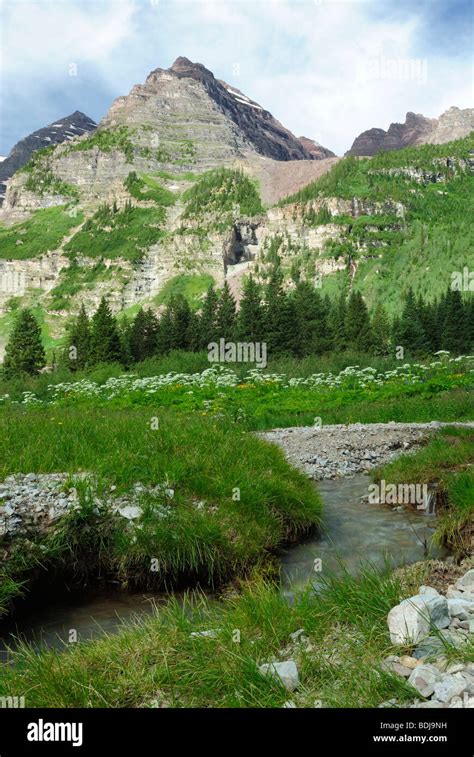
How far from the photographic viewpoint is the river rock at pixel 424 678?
281 centimetres

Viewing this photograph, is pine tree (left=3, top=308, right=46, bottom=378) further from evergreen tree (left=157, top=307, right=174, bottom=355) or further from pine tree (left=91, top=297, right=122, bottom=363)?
evergreen tree (left=157, top=307, right=174, bottom=355)

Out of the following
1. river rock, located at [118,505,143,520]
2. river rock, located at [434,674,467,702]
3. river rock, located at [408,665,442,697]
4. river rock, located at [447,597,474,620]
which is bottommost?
river rock, located at [118,505,143,520]

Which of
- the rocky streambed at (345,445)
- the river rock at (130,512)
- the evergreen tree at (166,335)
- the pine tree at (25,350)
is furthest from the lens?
the evergreen tree at (166,335)

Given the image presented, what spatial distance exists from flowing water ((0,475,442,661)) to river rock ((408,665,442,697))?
1.77 metres

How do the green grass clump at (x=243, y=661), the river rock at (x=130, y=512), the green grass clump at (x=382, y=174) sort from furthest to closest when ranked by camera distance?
1. the green grass clump at (x=382, y=174)
2. the river rock at (x=130, y=512)
3. the green grass clump at (x=243, y=661)

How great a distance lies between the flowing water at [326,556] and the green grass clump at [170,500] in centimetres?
40

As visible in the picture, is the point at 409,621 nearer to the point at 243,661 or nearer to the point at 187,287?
the point at 243,661

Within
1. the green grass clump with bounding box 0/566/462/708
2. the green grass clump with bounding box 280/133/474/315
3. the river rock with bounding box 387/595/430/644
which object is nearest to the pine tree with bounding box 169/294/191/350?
the green grass clump with bounding box 280/133/474/315

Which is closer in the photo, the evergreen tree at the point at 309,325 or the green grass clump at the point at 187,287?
the evergreen tree at the point at 309,325

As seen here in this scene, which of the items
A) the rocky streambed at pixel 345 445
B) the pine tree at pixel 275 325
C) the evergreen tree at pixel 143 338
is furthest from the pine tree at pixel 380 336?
the rocky streambed at pixel 345 445

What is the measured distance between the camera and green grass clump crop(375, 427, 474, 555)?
25.0ft

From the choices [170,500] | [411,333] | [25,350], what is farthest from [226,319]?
[170,500]

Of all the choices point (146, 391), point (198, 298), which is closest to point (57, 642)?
point (146, 391)
